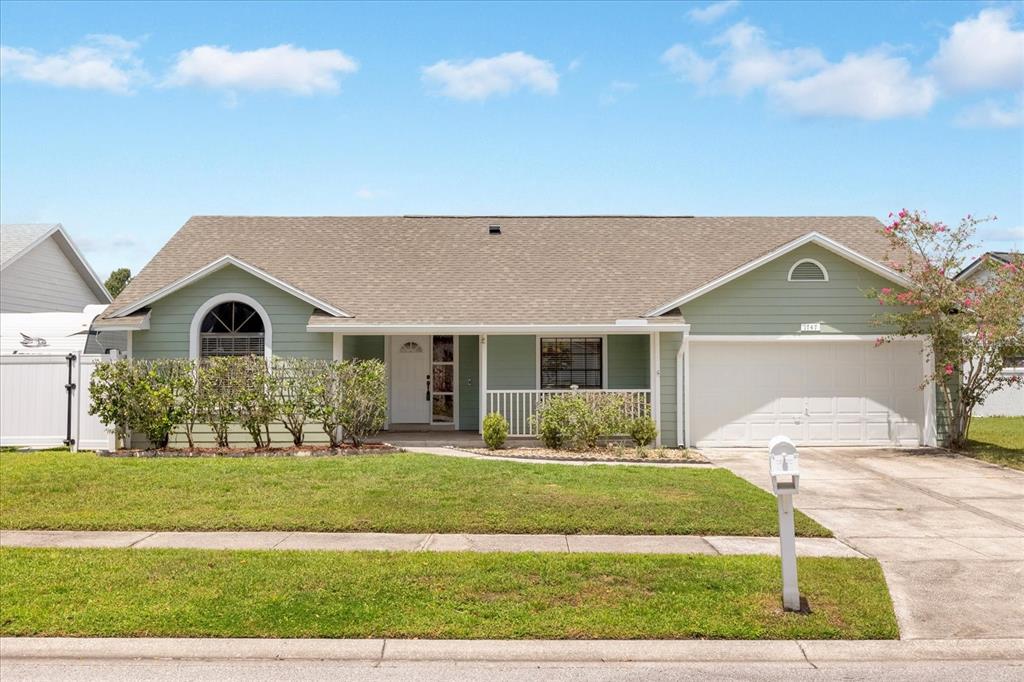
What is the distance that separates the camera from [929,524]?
31.5ft

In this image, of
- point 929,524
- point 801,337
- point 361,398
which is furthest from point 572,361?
point 929,524

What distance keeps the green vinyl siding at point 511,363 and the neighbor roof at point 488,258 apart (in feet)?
3.21

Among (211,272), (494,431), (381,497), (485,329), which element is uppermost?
(211,272)

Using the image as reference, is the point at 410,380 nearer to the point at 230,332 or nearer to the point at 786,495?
the point at 230,332

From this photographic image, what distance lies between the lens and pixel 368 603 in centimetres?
652

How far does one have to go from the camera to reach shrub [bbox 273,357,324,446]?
50.2 ft

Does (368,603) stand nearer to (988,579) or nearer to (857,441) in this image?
(988,579)

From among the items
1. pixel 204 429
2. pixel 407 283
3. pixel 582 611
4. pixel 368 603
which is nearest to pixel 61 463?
pixel 204 429

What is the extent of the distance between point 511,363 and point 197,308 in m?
6.62

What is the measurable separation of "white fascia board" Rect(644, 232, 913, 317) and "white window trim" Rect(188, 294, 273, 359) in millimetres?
7811

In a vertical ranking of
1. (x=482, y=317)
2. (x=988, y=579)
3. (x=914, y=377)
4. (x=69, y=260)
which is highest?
(x=69, y=260)

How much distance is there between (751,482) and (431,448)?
→ 20.6ft

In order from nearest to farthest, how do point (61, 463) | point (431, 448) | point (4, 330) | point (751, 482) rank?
point (751, 482), point (61, 463), point (431, 448), point (4, 330)

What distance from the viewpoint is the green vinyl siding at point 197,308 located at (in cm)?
1658
